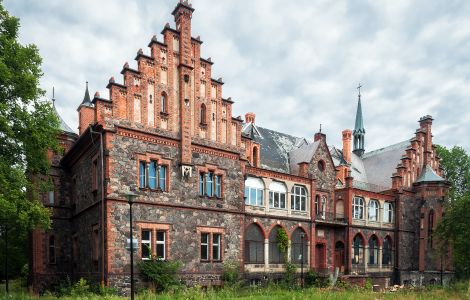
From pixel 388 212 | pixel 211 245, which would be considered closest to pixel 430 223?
pixel 388 212

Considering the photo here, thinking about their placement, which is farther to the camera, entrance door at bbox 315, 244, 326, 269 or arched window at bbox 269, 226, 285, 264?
entrance door at bbox 315, 244, 326, 269

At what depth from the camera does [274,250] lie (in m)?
31.5

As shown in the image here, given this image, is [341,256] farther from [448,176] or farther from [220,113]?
[448,176]

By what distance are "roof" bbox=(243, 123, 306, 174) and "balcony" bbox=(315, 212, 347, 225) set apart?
4460 mm

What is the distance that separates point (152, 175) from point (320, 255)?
1890cm

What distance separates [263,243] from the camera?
30703 millimetres

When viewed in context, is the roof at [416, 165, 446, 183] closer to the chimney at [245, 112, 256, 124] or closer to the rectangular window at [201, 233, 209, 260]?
the chimney at [245, 112, 256, 124]

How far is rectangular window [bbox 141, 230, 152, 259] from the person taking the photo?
22516 millimetres

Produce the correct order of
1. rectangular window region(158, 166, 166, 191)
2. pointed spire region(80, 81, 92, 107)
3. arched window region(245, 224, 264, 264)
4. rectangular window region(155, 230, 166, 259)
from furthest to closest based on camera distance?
pointed spire region(80, 81, 92, 107) < arched window region(245, 224, 264, 264) < rectangular window region(158, 166, 166, 191) < rectangular window region(155, 230, 166, 259)

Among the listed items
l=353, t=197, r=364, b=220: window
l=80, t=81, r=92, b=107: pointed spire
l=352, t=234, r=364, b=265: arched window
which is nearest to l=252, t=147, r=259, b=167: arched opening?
l=353, t=197, r=364, b=220: window

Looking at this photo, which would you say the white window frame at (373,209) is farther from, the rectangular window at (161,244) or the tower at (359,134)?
the rectangular window at (161,244)

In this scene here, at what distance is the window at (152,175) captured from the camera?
23.1 m

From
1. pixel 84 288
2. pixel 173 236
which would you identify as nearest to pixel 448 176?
pixel 173 236

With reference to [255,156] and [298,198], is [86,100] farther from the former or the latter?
[298,198]
